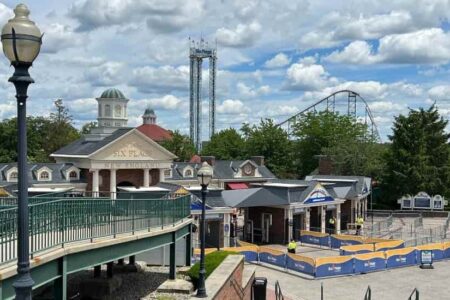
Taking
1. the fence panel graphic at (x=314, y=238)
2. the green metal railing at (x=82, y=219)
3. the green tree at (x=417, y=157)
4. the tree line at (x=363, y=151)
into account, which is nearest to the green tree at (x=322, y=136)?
the tree line at (x=363, y=151)

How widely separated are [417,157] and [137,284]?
4479 cm

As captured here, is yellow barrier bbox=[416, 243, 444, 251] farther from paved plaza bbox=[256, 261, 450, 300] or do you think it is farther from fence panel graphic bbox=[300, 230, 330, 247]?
fence panel graphic bbox=[300, 230, 330, 247]

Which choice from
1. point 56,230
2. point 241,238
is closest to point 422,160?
point 241,238

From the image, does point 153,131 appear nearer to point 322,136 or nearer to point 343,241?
point 322,136

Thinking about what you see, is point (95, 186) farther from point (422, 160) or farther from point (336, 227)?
point (422, 160)

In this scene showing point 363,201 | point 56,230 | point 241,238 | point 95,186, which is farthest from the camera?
point 363,201

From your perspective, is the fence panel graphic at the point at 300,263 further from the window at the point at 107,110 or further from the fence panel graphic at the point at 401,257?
the window at the point at 107,110

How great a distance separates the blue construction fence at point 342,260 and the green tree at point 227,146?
166 feet

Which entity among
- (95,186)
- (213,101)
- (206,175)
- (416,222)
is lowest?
(416,222)

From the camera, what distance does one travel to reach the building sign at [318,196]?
125 feet

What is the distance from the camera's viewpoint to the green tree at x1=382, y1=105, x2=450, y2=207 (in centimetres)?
5672

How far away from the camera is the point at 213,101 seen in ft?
425

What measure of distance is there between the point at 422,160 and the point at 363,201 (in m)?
10.7

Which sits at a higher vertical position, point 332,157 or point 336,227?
point 332,157
